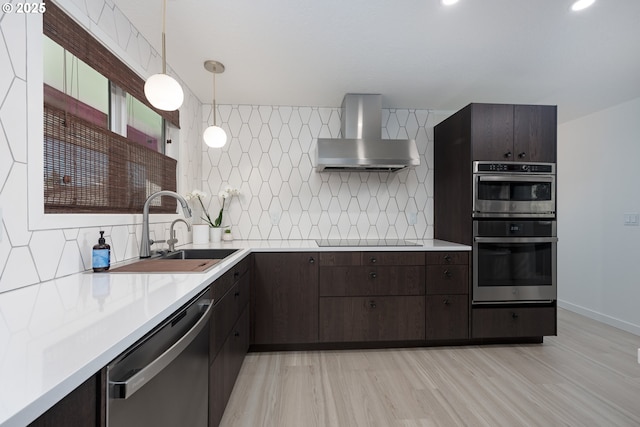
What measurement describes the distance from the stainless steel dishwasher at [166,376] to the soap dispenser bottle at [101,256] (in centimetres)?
54

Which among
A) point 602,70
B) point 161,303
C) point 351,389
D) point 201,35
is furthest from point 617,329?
point 201,35

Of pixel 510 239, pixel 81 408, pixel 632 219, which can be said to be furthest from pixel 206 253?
pixel 632 219

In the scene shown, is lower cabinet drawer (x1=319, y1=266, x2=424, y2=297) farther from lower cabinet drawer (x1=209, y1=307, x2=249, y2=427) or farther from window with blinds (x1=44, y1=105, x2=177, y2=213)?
window with blinds (x1=44, y1=105, x2=177, y2=213)

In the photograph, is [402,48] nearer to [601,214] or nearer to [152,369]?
[152,369]

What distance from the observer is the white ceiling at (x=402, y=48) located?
1.68m

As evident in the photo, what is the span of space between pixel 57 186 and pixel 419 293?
241 centimetres

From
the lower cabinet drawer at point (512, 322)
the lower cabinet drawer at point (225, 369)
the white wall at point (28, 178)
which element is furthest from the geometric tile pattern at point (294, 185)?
the white wall at point (28, 178)

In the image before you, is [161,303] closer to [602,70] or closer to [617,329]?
[602,70]

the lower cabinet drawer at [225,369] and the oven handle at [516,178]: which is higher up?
the oven handle at [516,178]

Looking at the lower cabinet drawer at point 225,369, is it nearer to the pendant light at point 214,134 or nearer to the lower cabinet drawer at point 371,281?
the lower cabinet drawer at point 371,281

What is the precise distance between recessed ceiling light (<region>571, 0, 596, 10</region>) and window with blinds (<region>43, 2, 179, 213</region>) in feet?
8.25

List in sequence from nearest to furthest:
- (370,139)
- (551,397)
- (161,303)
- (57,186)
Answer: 1. (161,303)
2. (57,186)
3. (551,397)
4. (370,139)

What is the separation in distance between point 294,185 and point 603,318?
11.5ft

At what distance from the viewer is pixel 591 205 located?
3318 millimetres
